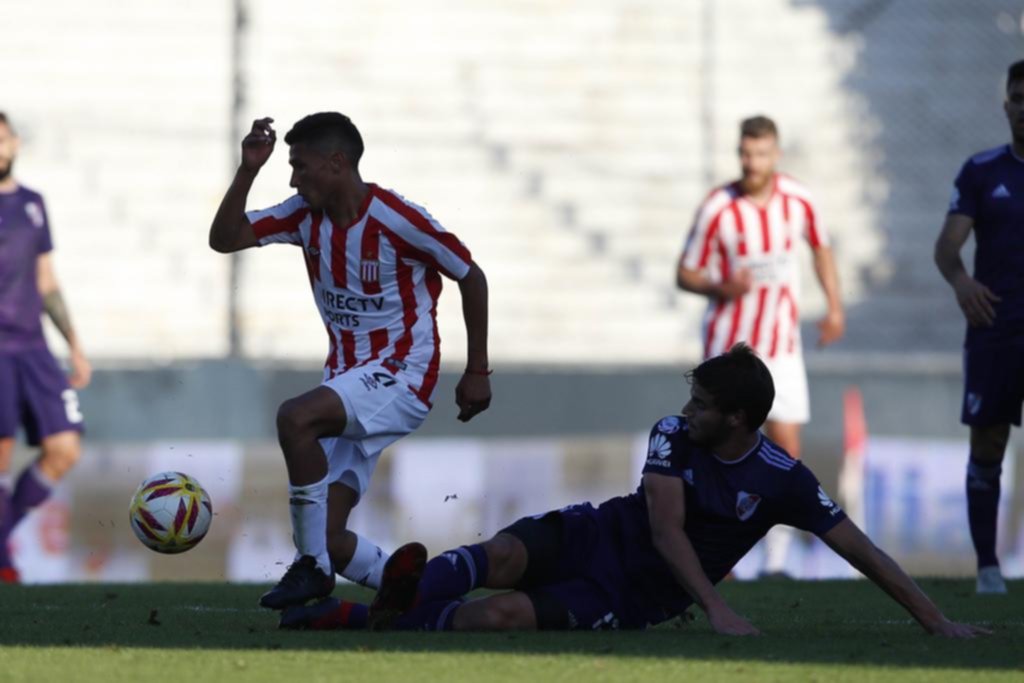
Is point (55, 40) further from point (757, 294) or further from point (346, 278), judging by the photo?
point (346, 278)

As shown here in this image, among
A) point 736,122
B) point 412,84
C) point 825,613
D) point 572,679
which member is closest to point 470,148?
point 412,84

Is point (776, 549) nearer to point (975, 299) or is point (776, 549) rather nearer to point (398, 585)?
point (975, 299)

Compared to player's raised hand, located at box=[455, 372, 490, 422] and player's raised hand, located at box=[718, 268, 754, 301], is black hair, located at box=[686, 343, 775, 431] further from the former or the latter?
player's raised hand, located at box=[718, 268, 754, 301]

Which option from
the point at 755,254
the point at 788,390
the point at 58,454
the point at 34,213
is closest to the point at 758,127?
the point at 755,254

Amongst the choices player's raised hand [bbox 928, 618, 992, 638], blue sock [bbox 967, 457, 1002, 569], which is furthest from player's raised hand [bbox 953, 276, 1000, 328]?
player's raised hand [bbox 928, 618, 992, 638]

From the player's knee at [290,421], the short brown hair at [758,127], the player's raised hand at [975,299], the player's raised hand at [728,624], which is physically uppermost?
the short brown hair at [758,127]

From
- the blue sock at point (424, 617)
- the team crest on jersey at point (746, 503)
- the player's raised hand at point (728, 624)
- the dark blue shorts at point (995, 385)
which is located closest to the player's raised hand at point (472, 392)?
the blue sock at point (424, 617)

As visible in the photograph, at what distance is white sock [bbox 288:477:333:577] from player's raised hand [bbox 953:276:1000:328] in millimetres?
2884

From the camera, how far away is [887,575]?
493cm

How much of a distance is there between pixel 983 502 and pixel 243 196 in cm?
352

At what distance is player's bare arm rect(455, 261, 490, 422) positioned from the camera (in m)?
5.82

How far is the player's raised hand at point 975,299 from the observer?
281 inches

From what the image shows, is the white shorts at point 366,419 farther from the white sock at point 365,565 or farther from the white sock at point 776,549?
the white sock at point 776,549

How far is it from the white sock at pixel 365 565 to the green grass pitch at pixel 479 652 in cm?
32
